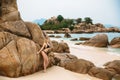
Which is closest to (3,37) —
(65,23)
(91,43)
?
(91,43)

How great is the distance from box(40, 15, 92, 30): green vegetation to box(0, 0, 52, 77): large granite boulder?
106848mm

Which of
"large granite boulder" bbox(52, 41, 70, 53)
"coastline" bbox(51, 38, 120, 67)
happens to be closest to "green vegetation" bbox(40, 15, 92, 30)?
"coastline" bbox(51, 38, 120, 67)

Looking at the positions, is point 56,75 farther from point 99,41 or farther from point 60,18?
point 60,18

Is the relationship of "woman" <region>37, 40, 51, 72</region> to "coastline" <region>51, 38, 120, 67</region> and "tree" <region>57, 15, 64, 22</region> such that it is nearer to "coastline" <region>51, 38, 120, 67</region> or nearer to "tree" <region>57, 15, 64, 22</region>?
"coastline" <region>51, 38, 120, 67</region>

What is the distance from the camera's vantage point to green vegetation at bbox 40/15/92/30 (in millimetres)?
120875

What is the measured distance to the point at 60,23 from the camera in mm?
125750

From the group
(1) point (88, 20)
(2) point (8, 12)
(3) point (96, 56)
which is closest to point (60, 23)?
(1) point (88, 20)

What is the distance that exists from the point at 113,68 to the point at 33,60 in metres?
5.35

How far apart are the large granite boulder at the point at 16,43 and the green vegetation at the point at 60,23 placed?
4207 inches

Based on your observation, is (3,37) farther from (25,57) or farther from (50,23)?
(50,23)

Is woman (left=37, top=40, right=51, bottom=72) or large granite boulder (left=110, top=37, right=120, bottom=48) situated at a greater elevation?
woman (left=37, top=40, right=51, bottom=72)

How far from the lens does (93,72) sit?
12578 mm

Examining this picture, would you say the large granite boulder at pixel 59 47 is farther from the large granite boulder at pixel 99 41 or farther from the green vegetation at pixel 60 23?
the green vegetation at pixel 60 23

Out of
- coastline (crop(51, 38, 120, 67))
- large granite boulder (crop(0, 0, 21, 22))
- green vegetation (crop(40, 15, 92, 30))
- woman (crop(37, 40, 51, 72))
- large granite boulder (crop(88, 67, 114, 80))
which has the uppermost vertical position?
large granite boulder (crop(0, 0, 21, 22))
